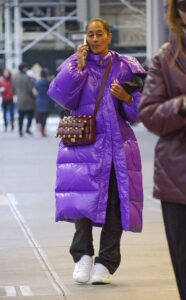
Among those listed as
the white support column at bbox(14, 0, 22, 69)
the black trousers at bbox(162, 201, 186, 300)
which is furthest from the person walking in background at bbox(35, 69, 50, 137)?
the black trousers at bbox(162, 201, 186, 300)

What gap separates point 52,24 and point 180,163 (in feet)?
125

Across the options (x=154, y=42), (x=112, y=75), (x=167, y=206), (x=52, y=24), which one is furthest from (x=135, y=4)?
(x=167, y=206)

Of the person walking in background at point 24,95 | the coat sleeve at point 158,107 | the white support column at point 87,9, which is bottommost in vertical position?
the person walking in background at point 24,95

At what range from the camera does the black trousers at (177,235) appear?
204 inches

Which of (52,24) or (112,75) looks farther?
(52,24)

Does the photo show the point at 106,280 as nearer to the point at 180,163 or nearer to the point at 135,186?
the point at 135,186

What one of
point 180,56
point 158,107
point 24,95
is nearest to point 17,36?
point 24,95

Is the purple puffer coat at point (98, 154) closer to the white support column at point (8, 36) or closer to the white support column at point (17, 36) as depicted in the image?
the white support column at point (17, 36)

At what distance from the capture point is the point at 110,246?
7.76 meters

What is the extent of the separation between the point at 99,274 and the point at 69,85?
1351 mm

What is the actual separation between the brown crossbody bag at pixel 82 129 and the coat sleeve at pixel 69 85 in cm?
12

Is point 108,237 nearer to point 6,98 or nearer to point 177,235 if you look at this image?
point 177,235

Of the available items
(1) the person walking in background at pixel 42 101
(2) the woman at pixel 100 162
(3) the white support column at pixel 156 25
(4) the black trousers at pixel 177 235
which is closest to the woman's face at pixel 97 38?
(2) the woman at pixel 100 162

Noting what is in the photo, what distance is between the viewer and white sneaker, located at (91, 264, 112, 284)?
779cm
